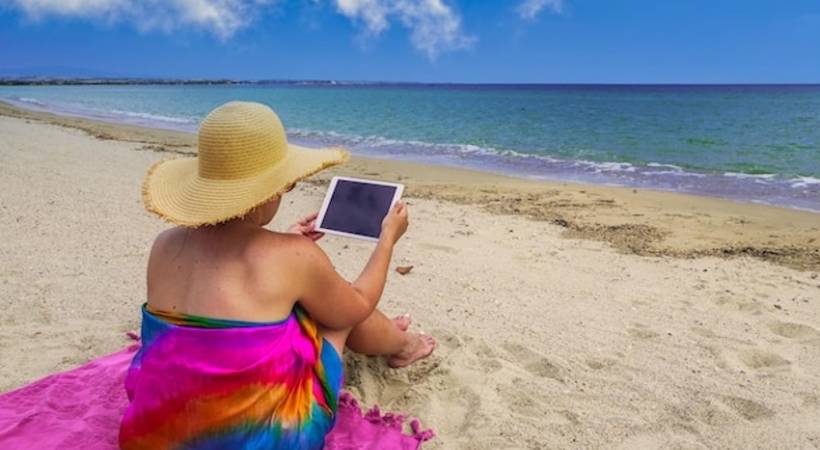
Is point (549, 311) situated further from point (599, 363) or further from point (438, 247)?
point (438, 247)

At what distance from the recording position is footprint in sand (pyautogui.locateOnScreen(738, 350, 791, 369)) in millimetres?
3311

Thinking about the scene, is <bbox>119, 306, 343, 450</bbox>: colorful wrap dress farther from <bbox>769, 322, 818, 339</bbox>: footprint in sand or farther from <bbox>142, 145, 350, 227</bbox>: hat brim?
<bbox>769, 322, 818, 339</bbox>: footprint in sand

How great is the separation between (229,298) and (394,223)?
32.6 inches

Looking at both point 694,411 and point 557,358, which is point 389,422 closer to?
point 557,358

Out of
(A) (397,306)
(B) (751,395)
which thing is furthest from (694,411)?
(A) (397,306)

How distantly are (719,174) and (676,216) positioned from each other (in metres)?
4.69

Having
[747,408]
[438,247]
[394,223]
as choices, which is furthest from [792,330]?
[438,247]

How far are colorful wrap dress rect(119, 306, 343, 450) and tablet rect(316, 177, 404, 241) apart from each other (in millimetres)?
660

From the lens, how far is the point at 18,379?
10.1ft

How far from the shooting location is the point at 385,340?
2924 millimetres

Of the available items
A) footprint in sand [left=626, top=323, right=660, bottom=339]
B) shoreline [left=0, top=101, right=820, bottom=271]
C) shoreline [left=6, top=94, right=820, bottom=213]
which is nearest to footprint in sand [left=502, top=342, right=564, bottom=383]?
footprint in sand [left=626, top=323, right=660, bottom=339]

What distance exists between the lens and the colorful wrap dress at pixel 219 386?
195 centimetres

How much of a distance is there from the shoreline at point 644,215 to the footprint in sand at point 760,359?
2.08 metres

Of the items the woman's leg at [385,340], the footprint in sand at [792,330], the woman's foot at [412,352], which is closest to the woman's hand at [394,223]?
the woman's leg at [385,340]
